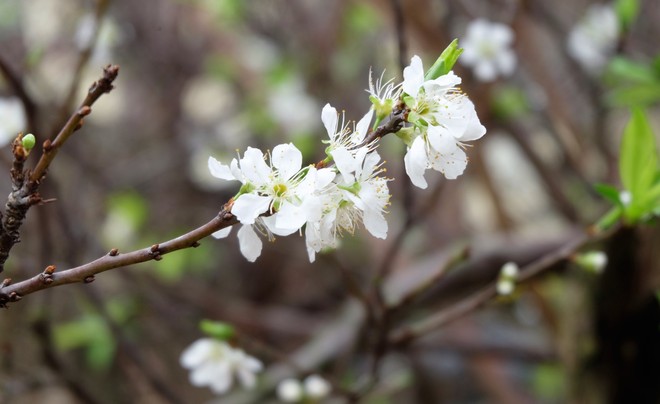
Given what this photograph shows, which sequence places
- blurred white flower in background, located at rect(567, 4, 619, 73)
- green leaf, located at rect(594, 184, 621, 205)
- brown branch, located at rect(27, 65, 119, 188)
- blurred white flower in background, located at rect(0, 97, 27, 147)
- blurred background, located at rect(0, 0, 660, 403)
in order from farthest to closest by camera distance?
blurred white flower in background, located at rect(567, 4, 619, 73) < blurred background, located at rect(0, 0, 660, 403) < blurred white flower in background, located at rect(0, 97, 27, 147) < green leaf, located at rect(594, 184, 621, 205) < brown branch, located at rect(27, 65, 119, 188)

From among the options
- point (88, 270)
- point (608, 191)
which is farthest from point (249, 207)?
point (608, 191)

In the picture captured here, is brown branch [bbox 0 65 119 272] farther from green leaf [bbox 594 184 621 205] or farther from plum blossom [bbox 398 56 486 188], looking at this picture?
green leaf [bbox 594 184 621 205]

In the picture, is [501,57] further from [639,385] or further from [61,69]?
[61,69]

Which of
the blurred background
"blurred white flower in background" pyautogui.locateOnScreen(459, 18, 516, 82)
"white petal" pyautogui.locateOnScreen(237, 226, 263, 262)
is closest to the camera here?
"white petal" pyautogui.locateOnScreen(237, 226, 263, 262)

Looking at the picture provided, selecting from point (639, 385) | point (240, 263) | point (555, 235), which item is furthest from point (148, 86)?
point (639, 385)

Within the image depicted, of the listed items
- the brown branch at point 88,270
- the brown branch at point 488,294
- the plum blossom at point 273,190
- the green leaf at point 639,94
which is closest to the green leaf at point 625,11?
the green leaf at point 639,94

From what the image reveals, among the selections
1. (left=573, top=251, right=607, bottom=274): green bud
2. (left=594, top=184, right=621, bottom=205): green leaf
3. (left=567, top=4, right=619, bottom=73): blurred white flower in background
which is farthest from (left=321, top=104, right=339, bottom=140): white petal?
(left=567, top=4, right=619, bottom=73): blurred white flower in background
